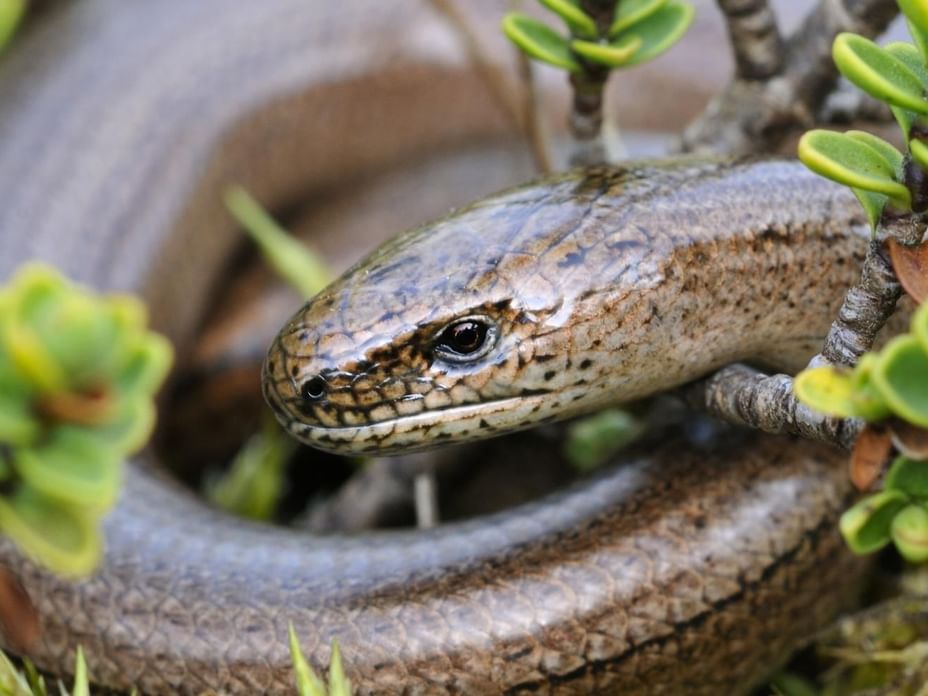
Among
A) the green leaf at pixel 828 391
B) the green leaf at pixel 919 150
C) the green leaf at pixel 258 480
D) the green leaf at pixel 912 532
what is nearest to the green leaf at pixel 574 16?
the green leaf at pixel 919 150

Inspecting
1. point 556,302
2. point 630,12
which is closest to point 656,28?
point 630,12

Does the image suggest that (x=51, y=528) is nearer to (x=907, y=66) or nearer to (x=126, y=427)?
(x=126, y=427)

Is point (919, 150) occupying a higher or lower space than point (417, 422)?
higher

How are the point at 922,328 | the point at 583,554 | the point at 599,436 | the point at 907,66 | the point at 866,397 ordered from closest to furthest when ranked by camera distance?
the point at 922,328
the point at 866,397
the point at 907,66
the point at 583,554
the point at 599,436

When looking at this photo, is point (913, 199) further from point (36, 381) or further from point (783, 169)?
point (36, 381)

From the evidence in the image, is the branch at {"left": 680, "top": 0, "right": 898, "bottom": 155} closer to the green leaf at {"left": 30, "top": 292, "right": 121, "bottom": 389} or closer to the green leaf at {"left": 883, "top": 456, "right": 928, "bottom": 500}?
the green leaf at {"left": 883, "top": 456, "right": 928, "bottom": 500}

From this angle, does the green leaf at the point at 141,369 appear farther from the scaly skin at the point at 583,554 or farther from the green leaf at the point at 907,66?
the green leaf at the point at 907,66

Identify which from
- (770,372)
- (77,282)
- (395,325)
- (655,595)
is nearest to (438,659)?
(655,595)
